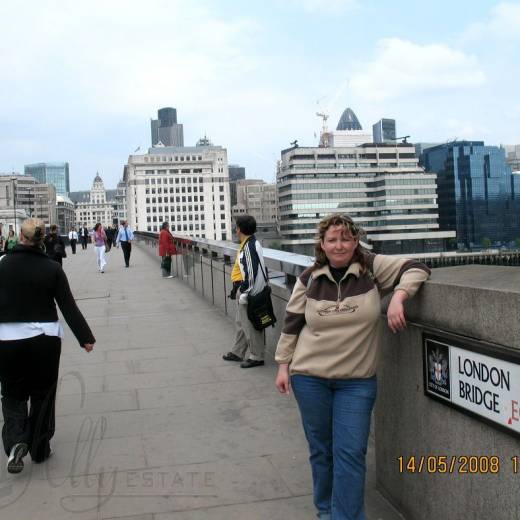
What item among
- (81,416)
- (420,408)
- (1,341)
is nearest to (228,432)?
(81,416)

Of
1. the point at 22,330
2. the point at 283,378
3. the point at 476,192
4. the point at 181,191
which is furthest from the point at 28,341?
the point at 181,191

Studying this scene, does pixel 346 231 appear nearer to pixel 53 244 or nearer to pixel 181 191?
pixel 53 244

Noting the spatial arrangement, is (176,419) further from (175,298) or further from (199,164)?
(199,164)

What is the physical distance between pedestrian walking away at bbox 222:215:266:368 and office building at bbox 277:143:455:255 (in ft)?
245

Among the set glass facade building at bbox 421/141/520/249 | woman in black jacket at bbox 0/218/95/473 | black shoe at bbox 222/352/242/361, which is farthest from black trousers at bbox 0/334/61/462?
glass facade building at bbox 421/141/520/249

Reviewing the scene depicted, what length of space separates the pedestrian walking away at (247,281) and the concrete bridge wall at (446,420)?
294 centimetres

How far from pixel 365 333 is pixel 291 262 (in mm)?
3146

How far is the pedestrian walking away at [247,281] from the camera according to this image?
634cm

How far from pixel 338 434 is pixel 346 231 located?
37.0 inches

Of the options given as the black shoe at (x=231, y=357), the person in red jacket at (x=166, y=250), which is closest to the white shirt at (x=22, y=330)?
the black shoe at (x=231, y=357)

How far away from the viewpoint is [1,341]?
162 inches

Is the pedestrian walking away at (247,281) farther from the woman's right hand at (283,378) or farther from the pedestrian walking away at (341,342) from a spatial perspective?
the pedestrian walking away at (341,342)

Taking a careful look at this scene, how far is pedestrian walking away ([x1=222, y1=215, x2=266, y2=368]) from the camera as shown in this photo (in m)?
6.34

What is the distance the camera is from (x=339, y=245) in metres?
3.02
